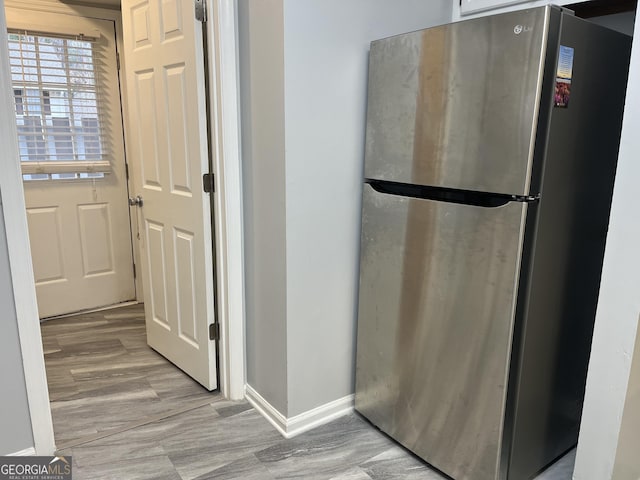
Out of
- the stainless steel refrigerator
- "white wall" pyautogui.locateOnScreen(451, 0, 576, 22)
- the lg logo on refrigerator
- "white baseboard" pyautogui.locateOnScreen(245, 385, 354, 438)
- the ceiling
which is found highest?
the ceiling

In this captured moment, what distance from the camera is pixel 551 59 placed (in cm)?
140

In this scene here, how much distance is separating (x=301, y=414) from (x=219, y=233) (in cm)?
88

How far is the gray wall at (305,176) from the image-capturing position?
71.5 inches

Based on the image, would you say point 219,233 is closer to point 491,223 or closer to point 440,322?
point 440,322

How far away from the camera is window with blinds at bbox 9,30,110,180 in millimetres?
2961

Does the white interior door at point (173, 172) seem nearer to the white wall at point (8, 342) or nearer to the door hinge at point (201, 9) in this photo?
the door hinge at point (201, 9)

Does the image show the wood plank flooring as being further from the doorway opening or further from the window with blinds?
the window with blinds

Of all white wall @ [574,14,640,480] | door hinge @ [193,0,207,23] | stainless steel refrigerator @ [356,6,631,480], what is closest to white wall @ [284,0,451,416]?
stainless steel refrigerator @ [356,6,631,480]

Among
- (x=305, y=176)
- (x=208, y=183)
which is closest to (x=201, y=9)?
(x=208, y=183)

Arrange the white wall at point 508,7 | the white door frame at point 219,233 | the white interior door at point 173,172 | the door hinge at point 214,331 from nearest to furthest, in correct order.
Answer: the white door frame at point 219,233
the white wall at point 508,7
the white interior door at point 173,172
the door hinge at point 214,331

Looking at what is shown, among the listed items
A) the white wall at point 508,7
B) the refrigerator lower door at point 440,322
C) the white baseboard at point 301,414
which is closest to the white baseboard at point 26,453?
the white baseboard at point 301,414

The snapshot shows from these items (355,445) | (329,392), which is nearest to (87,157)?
(329,392)

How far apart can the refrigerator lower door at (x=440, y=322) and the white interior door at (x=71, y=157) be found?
2184mm

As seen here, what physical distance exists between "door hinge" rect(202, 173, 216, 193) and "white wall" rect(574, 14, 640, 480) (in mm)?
1574
